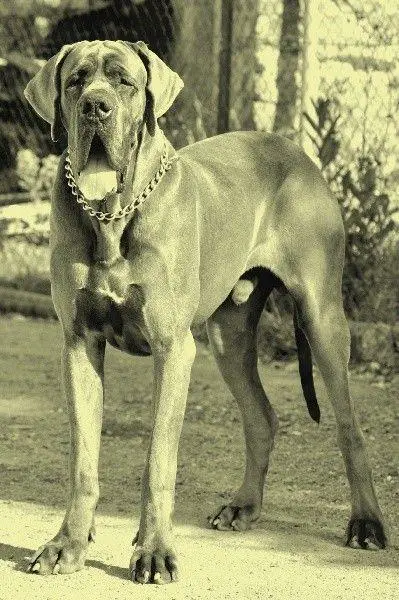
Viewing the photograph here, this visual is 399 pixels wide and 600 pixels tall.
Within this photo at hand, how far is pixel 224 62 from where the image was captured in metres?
9.30

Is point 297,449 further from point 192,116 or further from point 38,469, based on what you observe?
point 192,116

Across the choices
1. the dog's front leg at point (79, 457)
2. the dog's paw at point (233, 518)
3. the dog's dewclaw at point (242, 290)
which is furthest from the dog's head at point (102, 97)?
the dog's paw at point (233, 518)

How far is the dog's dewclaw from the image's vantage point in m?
5.57

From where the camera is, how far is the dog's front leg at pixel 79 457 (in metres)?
4.71

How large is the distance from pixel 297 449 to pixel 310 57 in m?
3.71

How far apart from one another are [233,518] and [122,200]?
1.38 m

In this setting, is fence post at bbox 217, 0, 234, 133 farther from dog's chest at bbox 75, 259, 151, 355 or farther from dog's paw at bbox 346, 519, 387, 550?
dog's chest at bbox 75, 259, 151, 355

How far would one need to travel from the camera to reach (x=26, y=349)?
8867 mm

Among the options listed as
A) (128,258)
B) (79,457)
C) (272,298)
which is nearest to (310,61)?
(272,298)

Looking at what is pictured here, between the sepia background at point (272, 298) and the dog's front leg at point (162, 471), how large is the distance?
0.13 meters

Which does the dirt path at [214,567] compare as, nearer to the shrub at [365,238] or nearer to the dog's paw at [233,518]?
the dog's paw at [233,518]

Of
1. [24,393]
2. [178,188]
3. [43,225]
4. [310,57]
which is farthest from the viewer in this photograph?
[43,225]

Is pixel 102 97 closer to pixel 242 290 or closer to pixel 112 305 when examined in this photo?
pixel 112 305

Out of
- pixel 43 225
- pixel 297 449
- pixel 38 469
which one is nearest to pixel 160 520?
pixel 38 469
